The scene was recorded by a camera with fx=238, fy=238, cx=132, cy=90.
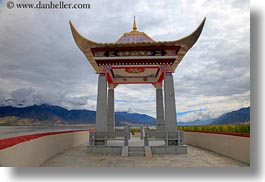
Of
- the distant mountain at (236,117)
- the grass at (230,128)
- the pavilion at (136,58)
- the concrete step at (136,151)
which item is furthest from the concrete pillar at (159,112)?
the concrete step at (136,151)

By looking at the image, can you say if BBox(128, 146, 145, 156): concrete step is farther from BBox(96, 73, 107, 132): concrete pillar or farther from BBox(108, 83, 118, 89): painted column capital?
BBox(108, 83, 118, 89): painted column capital

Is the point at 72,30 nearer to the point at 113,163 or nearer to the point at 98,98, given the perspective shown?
the point at 98,98

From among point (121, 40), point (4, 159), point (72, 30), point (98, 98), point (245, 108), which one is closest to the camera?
point (4, 159)

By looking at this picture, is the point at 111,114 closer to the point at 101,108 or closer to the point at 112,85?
the point at 112,85

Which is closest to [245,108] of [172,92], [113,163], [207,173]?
[207,173]

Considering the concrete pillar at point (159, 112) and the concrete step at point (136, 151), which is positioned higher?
the concrete pillar at point (159, 112)

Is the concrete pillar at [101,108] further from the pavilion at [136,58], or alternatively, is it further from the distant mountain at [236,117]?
the distant mountain at [236,117]

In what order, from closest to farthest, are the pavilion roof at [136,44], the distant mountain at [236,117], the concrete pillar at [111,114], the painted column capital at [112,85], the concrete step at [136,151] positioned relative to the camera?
the distant mountain at [236,117] < the concrete step at [136,151] < the pavilion roof at [136,44] < the concrete pillar at [111,114] < the painted column capital at [112,85]

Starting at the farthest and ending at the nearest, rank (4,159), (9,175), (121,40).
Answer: (121,40) < (9,175) < (4,159)

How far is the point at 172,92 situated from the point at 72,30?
4906 mm

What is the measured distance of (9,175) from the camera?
20.1ft

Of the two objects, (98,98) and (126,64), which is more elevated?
(126,64)

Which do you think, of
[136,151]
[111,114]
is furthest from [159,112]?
[136,151]

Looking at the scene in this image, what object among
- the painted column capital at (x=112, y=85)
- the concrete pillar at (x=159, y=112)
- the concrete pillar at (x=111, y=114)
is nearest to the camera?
the concrete pillar at (x=159, y=112)
